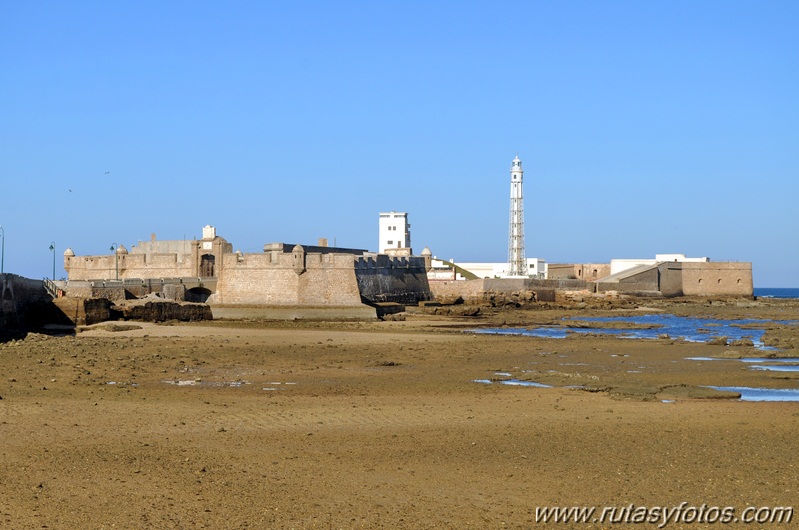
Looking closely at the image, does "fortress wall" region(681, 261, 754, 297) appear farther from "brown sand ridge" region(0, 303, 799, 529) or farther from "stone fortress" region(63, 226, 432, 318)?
"brown sand ridge" region(0, 303, 799, 529)

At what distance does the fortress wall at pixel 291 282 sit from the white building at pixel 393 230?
42506 mm

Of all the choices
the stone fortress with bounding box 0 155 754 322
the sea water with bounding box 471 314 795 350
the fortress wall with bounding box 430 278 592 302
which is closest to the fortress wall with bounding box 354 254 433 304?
the stone fortress with bounding box 0 155 754 322

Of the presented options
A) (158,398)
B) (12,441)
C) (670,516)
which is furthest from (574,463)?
(158,398)

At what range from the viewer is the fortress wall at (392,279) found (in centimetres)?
4931

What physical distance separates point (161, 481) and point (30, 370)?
33.6ft

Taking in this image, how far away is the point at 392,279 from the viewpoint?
55219 millimetres

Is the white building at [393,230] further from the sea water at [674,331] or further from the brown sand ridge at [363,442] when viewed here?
the brown sand ridge at [363,442]

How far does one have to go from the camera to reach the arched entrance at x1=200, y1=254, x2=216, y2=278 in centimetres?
4881

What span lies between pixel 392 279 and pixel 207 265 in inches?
463

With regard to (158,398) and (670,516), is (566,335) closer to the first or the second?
(158,398)

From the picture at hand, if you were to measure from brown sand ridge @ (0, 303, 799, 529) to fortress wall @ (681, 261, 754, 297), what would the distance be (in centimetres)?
5737

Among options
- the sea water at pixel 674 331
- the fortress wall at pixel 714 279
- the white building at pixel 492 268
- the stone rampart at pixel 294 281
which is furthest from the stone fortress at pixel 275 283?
the white building at pixel 492 268

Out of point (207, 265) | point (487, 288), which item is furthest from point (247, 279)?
point (487, 288)

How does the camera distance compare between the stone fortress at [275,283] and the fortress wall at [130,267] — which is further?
the fortress wall at [130,267]
